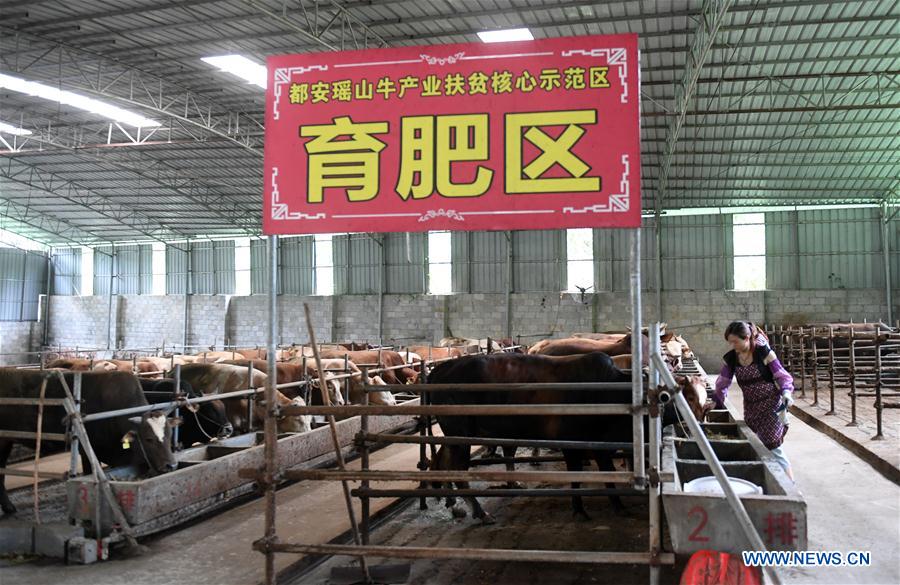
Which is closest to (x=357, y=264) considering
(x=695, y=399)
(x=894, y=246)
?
(x=894, y=246)

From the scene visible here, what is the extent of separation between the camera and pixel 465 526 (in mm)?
6336

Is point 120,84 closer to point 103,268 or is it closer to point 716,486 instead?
point 716,486

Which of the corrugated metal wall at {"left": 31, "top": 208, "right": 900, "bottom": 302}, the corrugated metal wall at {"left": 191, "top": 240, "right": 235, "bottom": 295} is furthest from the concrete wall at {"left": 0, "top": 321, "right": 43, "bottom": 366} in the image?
the corrugated metal wall at {"left": 31, "top": 208, "right": 900, "bottom": 302}

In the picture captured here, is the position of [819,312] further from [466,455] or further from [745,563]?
[745,563]

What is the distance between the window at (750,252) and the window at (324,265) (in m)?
17.1

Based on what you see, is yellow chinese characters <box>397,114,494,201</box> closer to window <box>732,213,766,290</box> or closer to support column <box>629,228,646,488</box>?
support column <box>629,228,646,488</box>

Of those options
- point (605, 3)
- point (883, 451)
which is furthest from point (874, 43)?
point (883, 451)

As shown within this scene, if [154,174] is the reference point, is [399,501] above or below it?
below

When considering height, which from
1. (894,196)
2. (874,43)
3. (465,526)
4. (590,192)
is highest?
(874,43)

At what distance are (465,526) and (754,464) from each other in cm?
270

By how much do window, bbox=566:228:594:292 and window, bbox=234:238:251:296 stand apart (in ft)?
51.2

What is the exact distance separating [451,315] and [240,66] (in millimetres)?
13914

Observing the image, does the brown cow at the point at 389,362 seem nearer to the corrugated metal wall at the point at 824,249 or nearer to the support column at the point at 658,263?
the support column at the point at 658,263

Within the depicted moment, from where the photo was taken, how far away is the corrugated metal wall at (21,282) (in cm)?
3606
